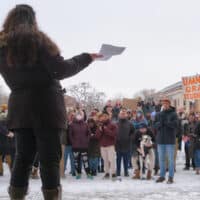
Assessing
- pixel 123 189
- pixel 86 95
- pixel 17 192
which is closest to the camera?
pixel 17 192

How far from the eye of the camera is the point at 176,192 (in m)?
8.24

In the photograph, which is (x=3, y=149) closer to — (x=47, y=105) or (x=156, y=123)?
(x=156, y=123)

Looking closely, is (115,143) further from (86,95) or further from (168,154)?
(86,95)

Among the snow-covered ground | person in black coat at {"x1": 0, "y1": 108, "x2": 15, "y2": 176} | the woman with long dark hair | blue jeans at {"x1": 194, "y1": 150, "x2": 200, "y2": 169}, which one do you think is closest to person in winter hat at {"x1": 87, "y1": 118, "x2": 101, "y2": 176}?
the snow-covered ground

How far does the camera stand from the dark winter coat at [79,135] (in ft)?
38.5

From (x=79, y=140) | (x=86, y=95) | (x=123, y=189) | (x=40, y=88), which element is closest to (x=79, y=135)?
(x=79, y=140)

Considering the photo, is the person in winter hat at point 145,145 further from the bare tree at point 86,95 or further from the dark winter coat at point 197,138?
the bare tree at point 86,95

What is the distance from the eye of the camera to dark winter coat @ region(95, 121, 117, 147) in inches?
456

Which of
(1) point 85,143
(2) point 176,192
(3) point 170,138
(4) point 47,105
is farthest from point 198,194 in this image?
(4) point 47,105

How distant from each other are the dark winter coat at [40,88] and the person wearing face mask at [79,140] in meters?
8.20

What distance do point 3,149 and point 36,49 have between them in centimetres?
830

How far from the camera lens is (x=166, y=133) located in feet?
34.0

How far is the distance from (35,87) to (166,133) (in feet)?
23.8

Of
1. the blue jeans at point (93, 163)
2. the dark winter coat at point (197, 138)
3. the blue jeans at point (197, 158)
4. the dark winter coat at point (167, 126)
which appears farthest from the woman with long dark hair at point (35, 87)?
the dark winter coat at point (197, 138)
